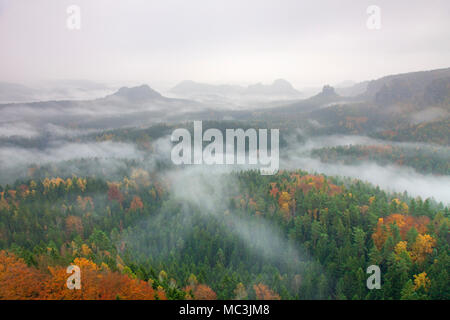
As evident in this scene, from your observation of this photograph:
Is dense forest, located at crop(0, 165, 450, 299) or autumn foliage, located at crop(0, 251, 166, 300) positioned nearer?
autumn foliage, located at crop(0, 251, 166, 300)

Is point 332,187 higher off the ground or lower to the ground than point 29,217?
higher

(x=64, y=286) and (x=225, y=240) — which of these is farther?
(x=225, y=240)

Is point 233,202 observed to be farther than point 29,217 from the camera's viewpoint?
Yes

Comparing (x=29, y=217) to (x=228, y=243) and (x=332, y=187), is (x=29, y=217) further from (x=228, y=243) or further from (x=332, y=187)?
(x=332, y=187)

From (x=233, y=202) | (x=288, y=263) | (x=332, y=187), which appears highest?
(x=332, y=187)

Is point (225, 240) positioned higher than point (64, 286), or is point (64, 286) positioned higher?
point (64, 286)

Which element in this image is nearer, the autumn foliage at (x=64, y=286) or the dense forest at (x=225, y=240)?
the autumn foliage at (x=64, y=286)

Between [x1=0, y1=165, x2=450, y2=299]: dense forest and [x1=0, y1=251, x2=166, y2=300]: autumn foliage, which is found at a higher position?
[x1=0, y1=251, x2=166, y2=300]: autumn foliage

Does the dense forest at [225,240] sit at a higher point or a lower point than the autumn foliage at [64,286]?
lower
